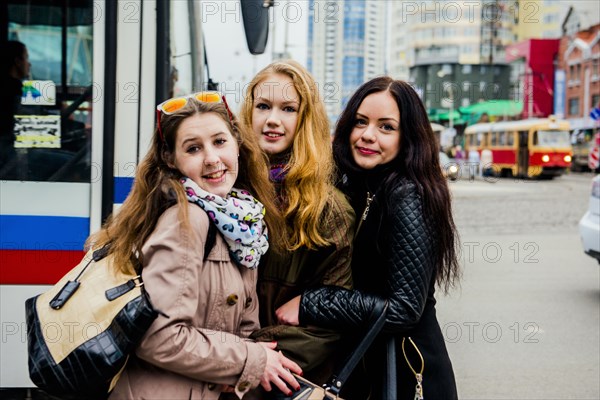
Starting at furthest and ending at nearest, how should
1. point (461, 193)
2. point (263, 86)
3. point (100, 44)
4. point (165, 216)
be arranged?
1. point (461, 193)
2. point (100, 44)
3. point (263, 86)
4. point (165, 216)

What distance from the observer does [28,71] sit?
356 cm

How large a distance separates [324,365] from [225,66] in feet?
10.9

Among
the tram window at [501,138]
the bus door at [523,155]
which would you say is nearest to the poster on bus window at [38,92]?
the bus door at [523,155]

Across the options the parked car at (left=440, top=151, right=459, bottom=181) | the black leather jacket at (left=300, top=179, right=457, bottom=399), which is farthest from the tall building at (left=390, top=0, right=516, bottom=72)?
the black leather jacket at (left=300, top=179, right=457, bottom=399)

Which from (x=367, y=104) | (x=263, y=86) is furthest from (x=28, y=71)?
(x=367, y=104)

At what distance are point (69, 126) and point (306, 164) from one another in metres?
1.65

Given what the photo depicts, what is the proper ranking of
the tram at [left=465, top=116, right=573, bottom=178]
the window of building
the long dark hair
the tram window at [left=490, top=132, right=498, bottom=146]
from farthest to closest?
the window of building, the tram window at [left=490, top=132, right=498, bottom=146], the tram at [left=465, top=116, right=573, bottom=178], the long dark hair

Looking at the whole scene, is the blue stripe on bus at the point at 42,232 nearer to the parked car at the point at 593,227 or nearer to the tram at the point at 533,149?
the parked car at the point at 593,227

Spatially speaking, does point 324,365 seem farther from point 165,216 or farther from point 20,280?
point 20,280

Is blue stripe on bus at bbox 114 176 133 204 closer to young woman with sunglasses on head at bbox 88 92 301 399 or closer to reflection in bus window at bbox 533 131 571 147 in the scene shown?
young woman with sunglasses on head at bbox 88 92 301 399

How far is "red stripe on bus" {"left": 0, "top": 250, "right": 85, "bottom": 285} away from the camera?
3518 mm

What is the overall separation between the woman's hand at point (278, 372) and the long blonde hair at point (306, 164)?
0.32m

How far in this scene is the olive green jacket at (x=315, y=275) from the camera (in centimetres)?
226

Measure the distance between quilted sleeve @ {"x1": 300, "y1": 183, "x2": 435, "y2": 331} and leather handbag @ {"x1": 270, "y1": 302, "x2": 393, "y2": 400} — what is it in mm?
40
